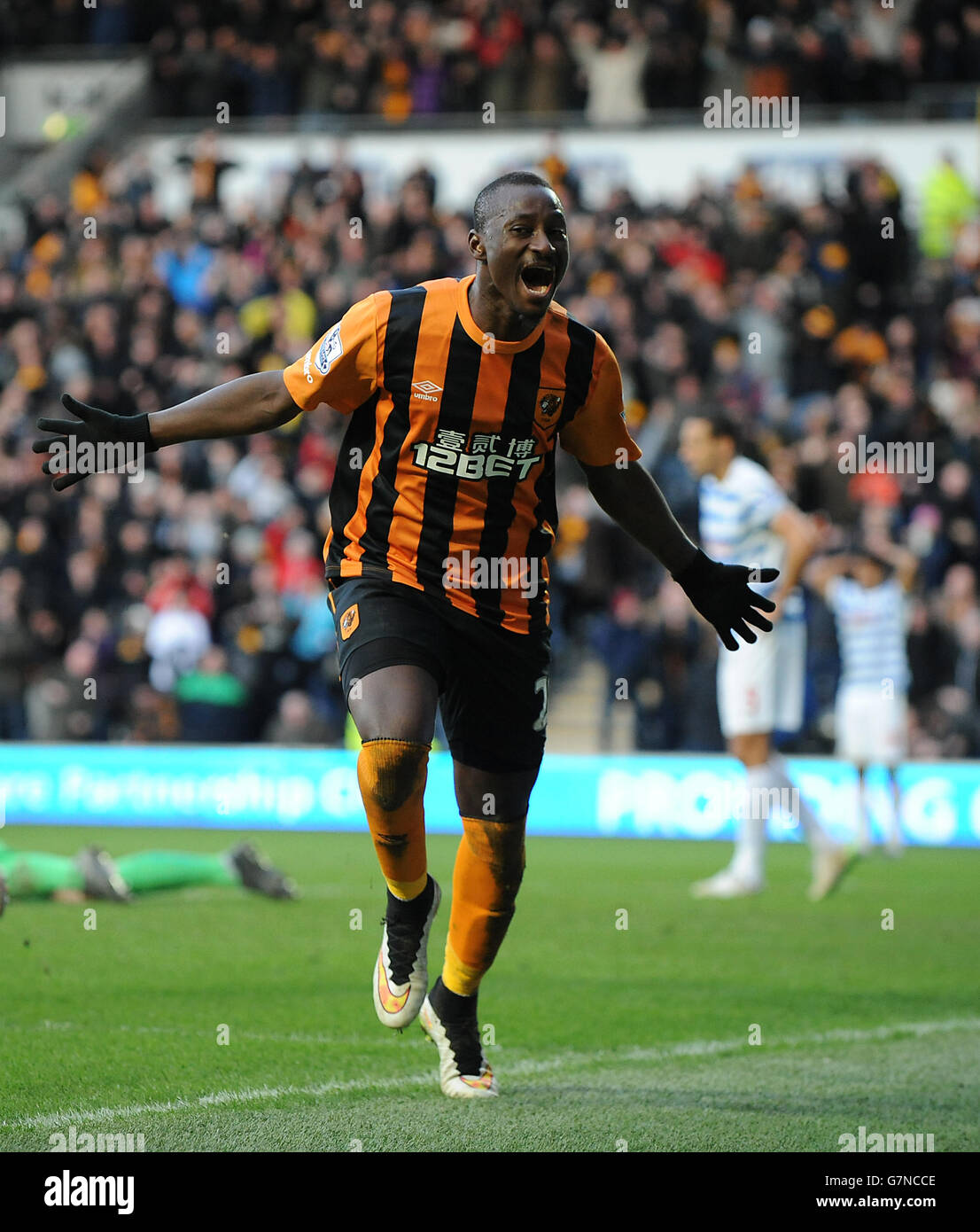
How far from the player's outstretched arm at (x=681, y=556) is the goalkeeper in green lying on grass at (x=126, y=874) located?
4144 millimetres

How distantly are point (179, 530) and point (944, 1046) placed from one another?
10870 mm

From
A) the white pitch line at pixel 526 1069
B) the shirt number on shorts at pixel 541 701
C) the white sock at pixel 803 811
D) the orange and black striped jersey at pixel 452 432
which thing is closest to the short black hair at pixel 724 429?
the white sock at pixel 803 811

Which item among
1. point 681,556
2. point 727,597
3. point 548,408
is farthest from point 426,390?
point 727,597

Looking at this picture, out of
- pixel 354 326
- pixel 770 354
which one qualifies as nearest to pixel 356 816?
pixel 770 354

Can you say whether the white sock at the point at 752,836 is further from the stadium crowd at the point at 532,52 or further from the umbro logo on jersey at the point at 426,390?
the stadium crowd at the point at 532,52

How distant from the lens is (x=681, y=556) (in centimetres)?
531

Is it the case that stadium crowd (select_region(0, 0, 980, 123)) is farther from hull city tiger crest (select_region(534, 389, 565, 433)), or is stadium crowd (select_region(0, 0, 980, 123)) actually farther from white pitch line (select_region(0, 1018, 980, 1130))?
hull city tiger crest (select_region(534, 389, 565, 433))

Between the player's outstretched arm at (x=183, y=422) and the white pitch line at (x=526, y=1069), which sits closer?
the white pitch line at (x=526, y=1069)

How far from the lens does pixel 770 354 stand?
16016 millimetres

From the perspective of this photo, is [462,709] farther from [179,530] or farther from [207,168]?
[207,168]

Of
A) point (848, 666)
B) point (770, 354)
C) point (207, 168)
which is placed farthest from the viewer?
point (207, 168)

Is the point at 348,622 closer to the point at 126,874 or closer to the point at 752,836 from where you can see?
the point at 126,874

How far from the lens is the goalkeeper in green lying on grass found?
8.35 metres

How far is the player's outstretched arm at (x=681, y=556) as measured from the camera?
17.0 feet
